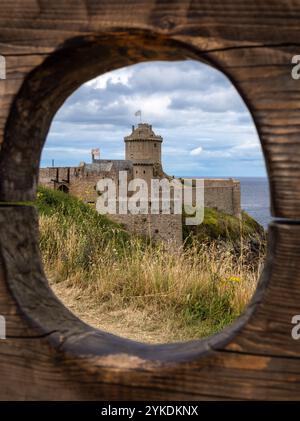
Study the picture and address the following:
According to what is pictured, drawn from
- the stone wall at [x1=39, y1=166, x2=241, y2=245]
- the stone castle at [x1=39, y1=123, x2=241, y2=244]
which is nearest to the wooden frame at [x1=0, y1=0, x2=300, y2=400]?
the stone wall at [x1=39, y1=166, x2=241, y2=245]

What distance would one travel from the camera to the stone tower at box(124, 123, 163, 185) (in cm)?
5072

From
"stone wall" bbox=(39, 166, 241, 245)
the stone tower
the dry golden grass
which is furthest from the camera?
the stone tower

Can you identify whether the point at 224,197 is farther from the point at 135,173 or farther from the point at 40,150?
the point at 40,150

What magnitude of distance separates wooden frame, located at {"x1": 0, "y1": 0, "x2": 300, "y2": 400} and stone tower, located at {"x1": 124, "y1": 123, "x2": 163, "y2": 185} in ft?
160

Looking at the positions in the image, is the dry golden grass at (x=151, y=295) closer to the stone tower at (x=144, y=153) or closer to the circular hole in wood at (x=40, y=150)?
the circular hole in wood at (x=40, y=150)

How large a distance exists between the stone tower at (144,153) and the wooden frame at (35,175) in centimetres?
4888

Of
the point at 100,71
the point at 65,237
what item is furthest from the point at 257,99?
the point at 65,237

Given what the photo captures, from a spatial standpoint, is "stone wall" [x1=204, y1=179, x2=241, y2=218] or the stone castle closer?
the stone castle

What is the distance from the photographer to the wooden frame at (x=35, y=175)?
135 centimetres

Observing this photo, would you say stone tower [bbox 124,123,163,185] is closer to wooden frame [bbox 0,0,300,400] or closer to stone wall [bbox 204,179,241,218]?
Answer: stone wall [bbox 204,179,241,218]

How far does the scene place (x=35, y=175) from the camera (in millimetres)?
1693

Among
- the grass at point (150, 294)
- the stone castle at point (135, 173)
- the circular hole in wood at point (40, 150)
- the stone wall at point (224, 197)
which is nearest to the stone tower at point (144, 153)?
Result: the stone castle at point (135, 173)

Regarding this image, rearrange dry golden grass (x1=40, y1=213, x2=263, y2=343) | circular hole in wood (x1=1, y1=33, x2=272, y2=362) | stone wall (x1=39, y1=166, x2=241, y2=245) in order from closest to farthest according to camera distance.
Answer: circular hole in wood (x1=1, y1=33, x2=272, y2=362), dry golden grass (x1=40, y1=213, x2=263, y2=343), stone wall (x1=39, y1=166, x2=241, y2=245)
